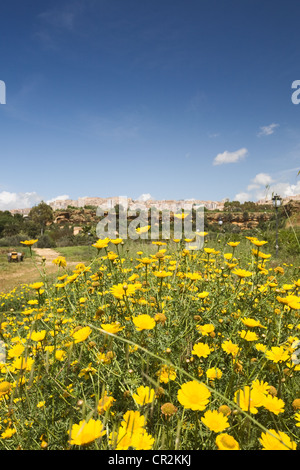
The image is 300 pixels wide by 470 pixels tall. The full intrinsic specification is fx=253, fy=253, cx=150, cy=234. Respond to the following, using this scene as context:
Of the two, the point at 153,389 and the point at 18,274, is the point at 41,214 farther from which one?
the point at 153,389

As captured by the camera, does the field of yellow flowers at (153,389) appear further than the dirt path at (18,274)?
No

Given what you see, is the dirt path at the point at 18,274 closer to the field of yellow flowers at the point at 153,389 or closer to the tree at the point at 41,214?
the field of yellow flowers at the point at 153,389

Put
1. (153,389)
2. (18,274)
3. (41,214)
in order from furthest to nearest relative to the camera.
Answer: (41,214)
(18,274)
(153,389)

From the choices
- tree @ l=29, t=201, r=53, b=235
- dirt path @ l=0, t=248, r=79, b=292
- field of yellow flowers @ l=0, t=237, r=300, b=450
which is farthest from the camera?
tree @ l=29, t=201, r=53, b=235

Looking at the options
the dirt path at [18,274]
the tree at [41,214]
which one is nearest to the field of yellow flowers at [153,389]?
the dirt path at [18,274]

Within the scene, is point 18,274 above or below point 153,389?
below

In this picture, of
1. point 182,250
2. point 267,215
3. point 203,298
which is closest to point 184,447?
point 203,298

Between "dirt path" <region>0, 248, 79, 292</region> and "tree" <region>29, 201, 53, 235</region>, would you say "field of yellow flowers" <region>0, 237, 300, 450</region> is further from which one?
"tree" <region>29, 201, 53, 235</region>

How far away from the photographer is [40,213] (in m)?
44.3

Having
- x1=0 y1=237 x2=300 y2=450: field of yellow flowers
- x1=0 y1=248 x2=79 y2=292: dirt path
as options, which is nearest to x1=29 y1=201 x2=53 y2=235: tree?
x1=0 y1=248 x2=79 y2=292: dirt path

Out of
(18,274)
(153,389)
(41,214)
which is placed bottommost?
(18,274)

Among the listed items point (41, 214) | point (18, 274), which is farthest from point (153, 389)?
point (41, 214)

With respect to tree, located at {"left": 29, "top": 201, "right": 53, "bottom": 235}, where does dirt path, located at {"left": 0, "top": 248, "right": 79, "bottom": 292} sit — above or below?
below

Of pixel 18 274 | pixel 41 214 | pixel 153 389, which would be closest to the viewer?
pixel 153 389
